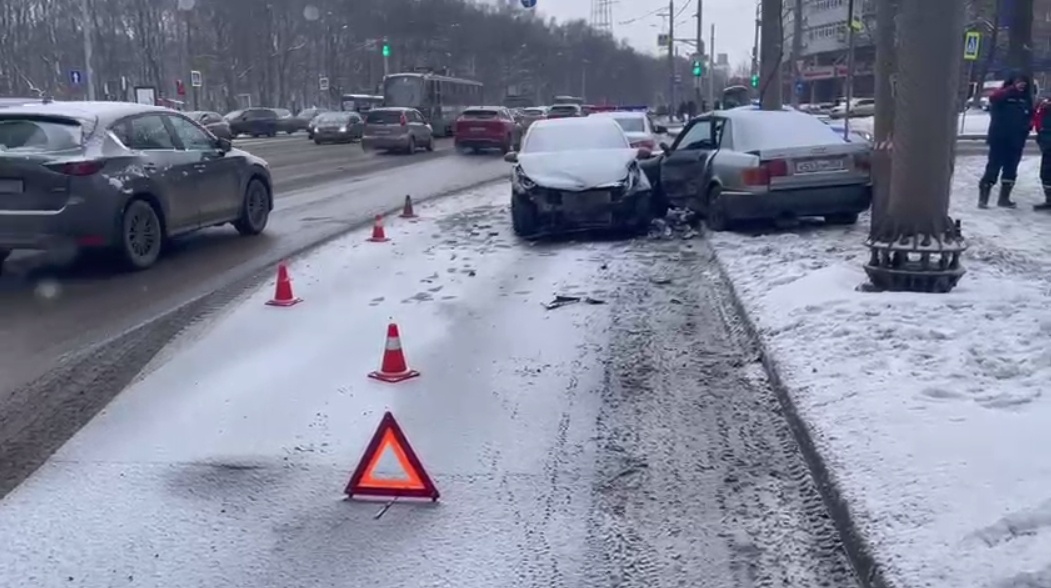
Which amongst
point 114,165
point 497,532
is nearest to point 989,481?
point 497,532

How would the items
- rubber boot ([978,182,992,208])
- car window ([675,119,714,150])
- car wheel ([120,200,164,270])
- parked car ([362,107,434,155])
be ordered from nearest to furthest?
car wheel ([120,200,164,270]) < car window ([675,119,714,150]) < rubber boot ([978,182,992,208]) < parked car ([362,107,434,155])

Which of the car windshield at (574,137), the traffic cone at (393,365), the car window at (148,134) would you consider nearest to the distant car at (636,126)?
the car windshield at (574,137)

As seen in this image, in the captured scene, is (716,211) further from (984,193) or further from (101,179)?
(101,179)

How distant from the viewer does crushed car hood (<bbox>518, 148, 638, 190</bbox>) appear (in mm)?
13023

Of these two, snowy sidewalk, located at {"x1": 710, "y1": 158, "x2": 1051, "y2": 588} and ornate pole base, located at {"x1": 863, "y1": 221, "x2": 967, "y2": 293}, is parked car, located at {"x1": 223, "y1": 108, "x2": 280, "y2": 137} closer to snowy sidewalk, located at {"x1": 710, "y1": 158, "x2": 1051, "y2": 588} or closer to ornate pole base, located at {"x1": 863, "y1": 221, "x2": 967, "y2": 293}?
snowy sidewalk, located at {"x1": 710, "y1": 158, "x2": 1051, "y2": 588}

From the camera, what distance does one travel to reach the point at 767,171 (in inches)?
494

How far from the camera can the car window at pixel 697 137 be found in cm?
1434

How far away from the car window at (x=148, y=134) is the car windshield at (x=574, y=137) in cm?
469

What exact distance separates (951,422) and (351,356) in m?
4.05

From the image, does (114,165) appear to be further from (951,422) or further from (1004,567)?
(1004,567)

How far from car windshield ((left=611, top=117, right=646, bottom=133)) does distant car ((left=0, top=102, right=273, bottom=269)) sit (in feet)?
37.6

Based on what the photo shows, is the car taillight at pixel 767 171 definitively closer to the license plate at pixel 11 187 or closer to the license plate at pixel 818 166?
the license plate at pixel 818 166

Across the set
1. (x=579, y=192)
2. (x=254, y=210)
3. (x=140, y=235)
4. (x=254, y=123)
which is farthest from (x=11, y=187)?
(x=254, y=123)

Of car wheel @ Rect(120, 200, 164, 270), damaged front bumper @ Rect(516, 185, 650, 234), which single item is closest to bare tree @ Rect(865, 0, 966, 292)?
damaged front bumper @ Rect(516, 185, 650, 234)
